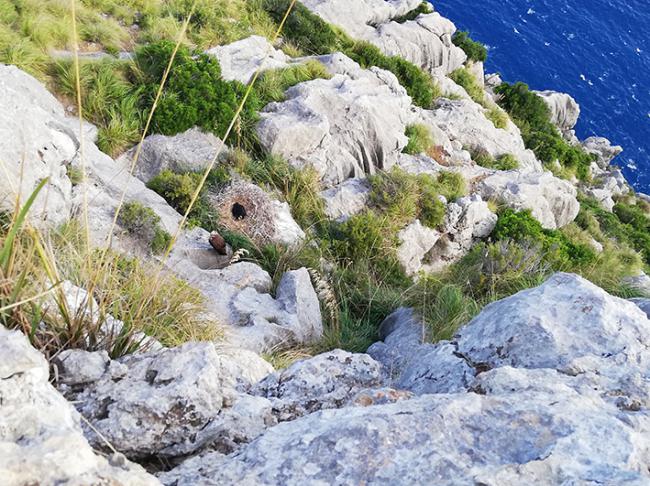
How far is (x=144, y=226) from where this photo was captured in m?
8.15

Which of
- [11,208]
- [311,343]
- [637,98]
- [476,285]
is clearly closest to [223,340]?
[311,343]

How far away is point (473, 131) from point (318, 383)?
1889 cm

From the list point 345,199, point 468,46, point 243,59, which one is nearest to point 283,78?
point 243,59

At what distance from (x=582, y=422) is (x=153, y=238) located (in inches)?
254

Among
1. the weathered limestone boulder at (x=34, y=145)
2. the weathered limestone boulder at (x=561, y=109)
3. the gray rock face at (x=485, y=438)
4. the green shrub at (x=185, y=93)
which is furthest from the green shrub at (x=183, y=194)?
the weathered limestone boulder at (x=561, y=109)

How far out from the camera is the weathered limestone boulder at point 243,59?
13170mm

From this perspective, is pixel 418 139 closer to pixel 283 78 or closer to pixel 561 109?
pixel 283 78

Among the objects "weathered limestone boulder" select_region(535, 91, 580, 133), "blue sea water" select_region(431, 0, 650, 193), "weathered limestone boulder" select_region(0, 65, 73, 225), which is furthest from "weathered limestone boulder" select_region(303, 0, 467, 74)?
"weathered limestone boulder" select_region(0, 65, 73, 225)

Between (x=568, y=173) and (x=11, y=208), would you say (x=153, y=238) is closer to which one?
(x=11, y=208)

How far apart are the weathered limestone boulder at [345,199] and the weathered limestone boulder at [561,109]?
28481 millimetres

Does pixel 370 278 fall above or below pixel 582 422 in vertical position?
below

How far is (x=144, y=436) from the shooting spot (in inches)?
123

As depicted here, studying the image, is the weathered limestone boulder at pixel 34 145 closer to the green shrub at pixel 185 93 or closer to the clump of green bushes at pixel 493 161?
the green shrub at pixel 185 93

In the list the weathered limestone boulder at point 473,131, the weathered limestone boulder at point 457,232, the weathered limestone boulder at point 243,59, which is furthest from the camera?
the weathered limestone boulder at point 473,131
